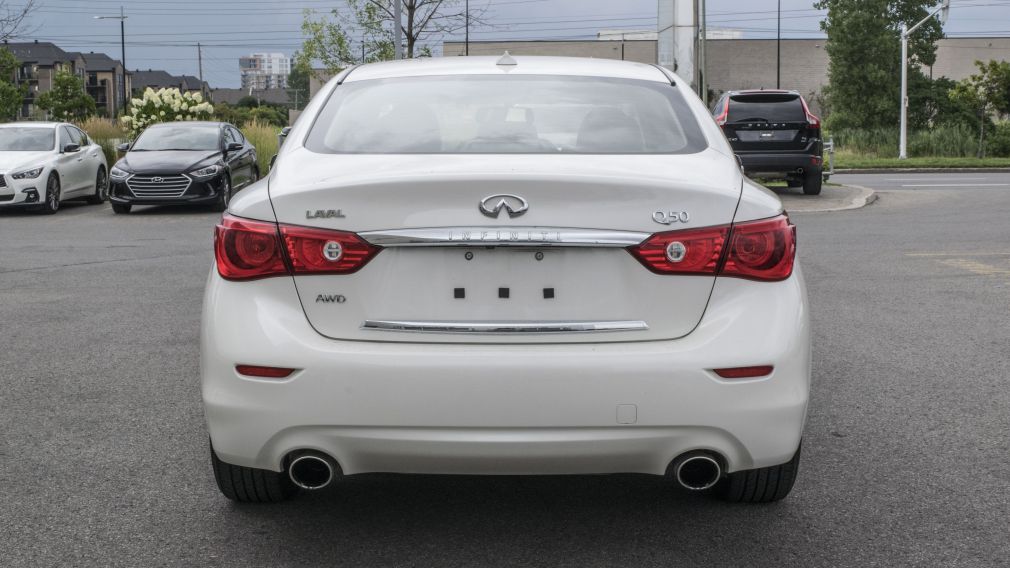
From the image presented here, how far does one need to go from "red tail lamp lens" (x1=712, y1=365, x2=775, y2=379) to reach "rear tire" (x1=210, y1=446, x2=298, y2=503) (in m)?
1.51

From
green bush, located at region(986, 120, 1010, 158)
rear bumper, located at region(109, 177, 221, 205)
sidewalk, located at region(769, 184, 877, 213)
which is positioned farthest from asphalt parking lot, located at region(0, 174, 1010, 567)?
green bush, located at region(986, 120, 1010, 158)

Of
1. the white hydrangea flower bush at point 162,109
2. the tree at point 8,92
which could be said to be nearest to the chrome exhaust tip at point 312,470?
the white hydrangea flower bush at point 162,109

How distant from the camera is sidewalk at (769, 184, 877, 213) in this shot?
18453 mm

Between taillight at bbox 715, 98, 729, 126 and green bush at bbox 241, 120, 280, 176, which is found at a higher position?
taillight at bbox 715, 98, 729, 126

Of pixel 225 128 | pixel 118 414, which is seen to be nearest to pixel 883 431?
pixel 118 414

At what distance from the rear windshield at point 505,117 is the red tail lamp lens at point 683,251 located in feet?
1.60

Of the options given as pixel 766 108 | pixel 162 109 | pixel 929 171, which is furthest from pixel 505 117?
pixel 929 171

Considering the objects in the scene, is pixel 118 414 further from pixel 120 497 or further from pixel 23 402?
pixel 120 497

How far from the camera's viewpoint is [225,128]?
70.3 ft

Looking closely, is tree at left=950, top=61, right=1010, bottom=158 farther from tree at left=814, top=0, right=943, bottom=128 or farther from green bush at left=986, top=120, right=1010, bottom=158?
tree at left=814, top=0, right=943, bottom=128

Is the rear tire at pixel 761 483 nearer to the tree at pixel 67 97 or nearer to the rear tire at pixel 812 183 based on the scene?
the rear tire at pixel 812 183

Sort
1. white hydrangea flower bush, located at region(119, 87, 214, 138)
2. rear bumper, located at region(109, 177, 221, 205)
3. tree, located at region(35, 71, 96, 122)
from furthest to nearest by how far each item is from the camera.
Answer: tree, located at region(35, 71, 96, 122)
white hydrangea flower bush, located at region(119, 87, 214, 138)
rear bumper, located at region(109, 177, 221, 205)

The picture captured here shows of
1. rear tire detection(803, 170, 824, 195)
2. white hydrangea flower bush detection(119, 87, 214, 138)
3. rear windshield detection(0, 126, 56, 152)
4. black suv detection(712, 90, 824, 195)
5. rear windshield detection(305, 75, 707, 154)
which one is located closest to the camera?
rear windshield detection(305, 75, 707, 154)

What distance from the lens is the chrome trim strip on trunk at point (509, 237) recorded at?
10.9 ft
